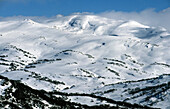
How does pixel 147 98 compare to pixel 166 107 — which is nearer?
pixel 166 107

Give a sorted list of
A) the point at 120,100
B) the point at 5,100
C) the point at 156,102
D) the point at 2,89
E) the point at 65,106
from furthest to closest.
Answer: the point at 120,100 < the point at 156,102 < the point at 65,106 < the point at 2,89 < the point at 5,100

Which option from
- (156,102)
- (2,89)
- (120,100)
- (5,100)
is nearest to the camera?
(5,100)

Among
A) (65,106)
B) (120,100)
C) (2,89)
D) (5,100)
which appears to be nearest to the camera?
(5,100)

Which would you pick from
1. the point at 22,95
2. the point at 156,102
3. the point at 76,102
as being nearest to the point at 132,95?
the point at 156,102

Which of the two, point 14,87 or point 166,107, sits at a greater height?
point 14,87

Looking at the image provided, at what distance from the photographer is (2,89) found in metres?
145

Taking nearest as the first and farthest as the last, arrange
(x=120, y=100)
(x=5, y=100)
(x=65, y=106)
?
(x=5, y=100) → (x=65, y=106) → (x=120, y=100)

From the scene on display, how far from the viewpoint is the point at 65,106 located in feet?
535

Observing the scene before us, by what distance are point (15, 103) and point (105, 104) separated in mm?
62557

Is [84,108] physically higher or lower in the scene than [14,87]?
lower

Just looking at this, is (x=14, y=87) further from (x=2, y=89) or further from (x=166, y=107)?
(x=166, y=107)

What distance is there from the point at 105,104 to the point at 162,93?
1413 inches

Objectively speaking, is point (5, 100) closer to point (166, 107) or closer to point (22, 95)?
point (22, 95)

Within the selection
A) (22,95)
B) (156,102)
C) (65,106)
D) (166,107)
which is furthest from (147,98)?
(22,95)
